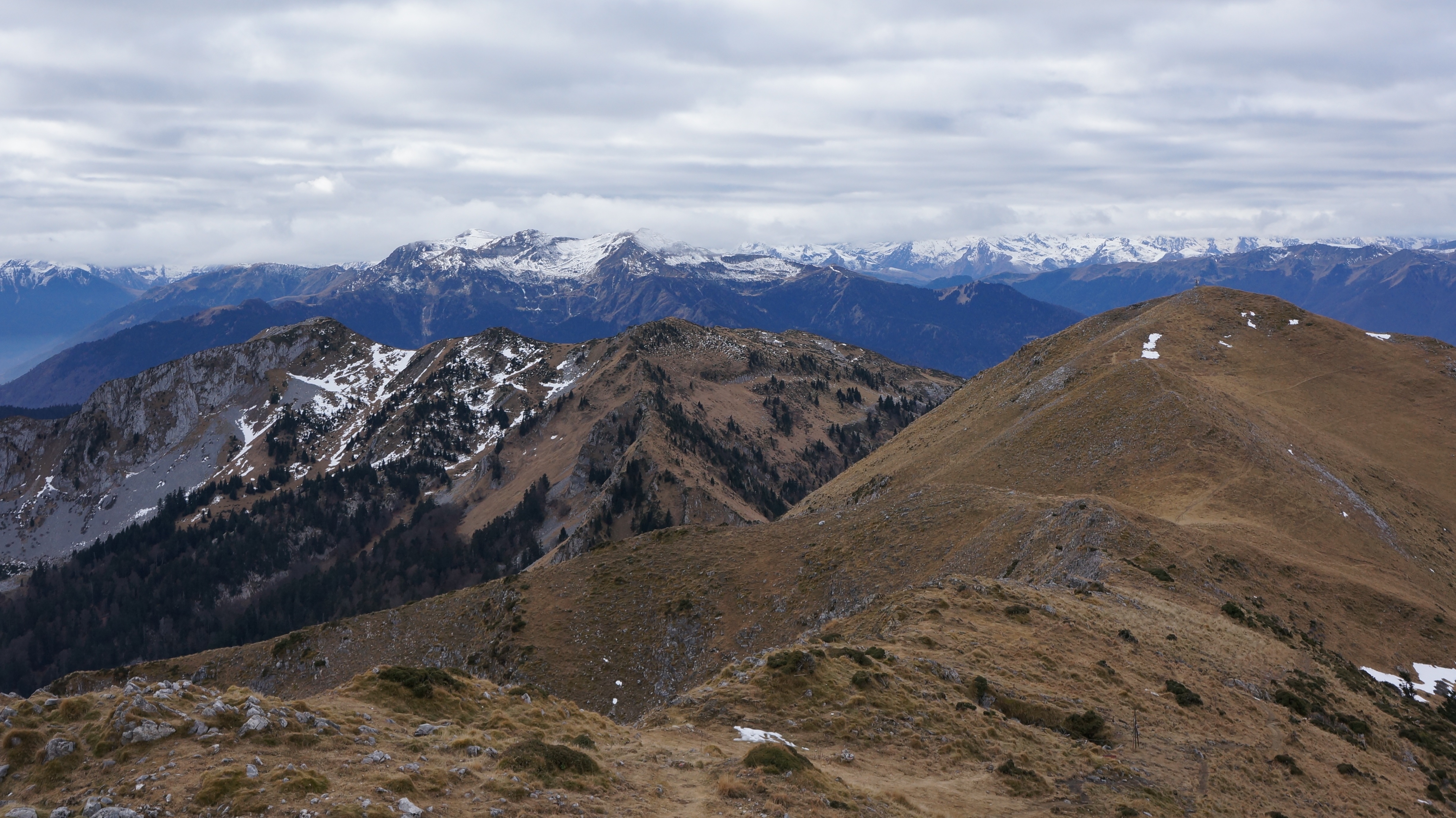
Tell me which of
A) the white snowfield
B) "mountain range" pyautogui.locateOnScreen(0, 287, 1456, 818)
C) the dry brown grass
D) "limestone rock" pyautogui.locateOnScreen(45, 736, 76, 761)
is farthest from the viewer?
the white snowfield

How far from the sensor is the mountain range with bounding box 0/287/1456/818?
21875mm

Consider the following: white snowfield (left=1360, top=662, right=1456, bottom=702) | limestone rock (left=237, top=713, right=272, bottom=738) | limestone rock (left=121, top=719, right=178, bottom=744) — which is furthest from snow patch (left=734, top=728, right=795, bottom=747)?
white snowfield (left=1360, top=662, right=1456, bottom=702)

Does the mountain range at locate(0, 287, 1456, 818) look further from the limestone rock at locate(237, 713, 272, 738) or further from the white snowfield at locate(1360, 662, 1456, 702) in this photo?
the white snowfield at locate(1360, 662, 1456, 702)

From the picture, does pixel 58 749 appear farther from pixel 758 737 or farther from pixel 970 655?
pixel 970 655

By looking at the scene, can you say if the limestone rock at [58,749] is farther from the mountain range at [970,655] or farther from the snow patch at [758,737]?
the snow patch at [758,737]

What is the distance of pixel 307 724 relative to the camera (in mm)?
22734

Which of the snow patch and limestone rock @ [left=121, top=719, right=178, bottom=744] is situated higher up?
limestone rock @ [left=121, top=719, right=178, bottom=744]

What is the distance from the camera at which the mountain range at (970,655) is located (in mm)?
21875

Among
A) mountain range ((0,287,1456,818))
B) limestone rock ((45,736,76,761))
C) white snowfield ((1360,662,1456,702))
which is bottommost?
white snowfield ((1360,662,1456,702))

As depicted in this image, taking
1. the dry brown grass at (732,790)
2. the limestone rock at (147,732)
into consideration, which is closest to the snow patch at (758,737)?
the dry brown grass at (732,790)

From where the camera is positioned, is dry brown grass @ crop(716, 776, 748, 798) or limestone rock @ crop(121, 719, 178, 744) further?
dry brown grass @ crop(716, 776, 748, 798)

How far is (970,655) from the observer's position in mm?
38625

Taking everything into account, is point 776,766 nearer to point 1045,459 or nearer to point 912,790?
point 912,790

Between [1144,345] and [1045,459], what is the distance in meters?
43.3
